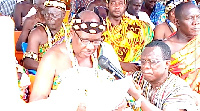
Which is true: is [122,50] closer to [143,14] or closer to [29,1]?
[143,14]

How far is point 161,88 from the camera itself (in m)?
2.73

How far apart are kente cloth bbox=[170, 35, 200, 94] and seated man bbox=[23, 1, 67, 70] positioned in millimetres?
1218

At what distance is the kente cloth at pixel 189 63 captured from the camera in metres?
3.21

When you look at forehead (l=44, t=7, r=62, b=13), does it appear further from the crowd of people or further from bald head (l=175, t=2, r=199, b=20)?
bald head (l=175, t=2, r=199, b=20)

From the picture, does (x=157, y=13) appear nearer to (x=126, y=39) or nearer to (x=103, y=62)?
(x=126, y=39)

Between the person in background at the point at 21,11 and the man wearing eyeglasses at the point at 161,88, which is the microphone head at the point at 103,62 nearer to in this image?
the man wearing eyeglasses at the point at 161,88

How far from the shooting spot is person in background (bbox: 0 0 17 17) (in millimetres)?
5953

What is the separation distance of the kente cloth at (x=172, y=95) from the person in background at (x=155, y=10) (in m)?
2.80

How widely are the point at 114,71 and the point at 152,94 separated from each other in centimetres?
35

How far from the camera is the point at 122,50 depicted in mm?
4156

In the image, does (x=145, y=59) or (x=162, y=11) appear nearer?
(x=145, y=59)

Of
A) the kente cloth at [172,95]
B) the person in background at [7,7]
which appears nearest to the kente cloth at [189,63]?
the kente cloth at [172,95]

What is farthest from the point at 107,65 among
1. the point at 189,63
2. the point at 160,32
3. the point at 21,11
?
the point at 21,11

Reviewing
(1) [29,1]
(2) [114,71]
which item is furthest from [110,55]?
(1) [29,1]
